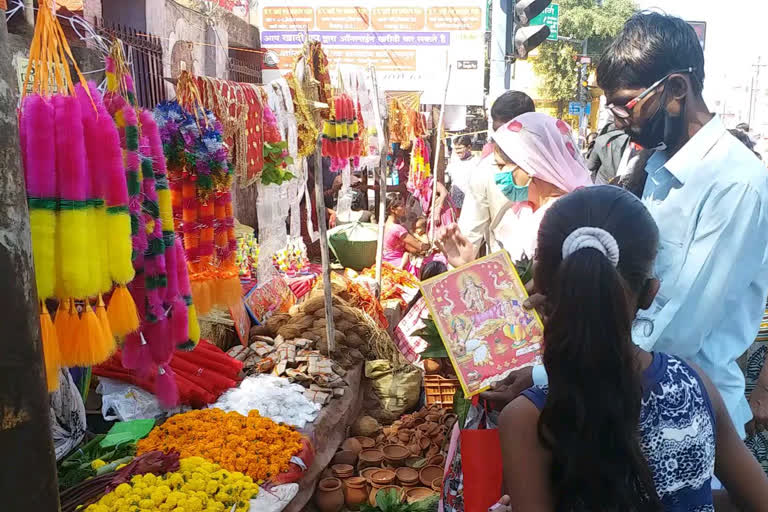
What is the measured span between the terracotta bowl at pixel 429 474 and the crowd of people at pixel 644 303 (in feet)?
5.13

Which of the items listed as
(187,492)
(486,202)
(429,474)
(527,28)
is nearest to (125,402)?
(187,492)

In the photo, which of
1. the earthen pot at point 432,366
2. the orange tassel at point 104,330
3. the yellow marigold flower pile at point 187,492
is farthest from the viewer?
the earthen pot at point 432,366

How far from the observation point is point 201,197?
295cm

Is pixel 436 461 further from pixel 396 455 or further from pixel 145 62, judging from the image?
pixel 145 62

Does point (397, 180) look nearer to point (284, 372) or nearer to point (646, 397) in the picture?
point (284, 372)

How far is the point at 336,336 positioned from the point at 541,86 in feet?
93.9

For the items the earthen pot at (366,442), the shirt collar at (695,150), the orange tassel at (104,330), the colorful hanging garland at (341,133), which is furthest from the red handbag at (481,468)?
the colorful hanging garland at (341,133)

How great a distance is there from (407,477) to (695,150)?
2577 millimetres

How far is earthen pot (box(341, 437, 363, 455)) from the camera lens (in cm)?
411

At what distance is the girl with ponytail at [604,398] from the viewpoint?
3.76 ft

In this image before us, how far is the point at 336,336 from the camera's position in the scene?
5.03 metres

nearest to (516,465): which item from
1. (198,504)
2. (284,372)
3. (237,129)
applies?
(198,504)

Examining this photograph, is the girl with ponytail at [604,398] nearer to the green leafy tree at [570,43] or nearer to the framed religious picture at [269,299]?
the framed religious picture at [269,299]

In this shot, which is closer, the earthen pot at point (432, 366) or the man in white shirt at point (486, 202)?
the man in white shirt at point (486, 202)
